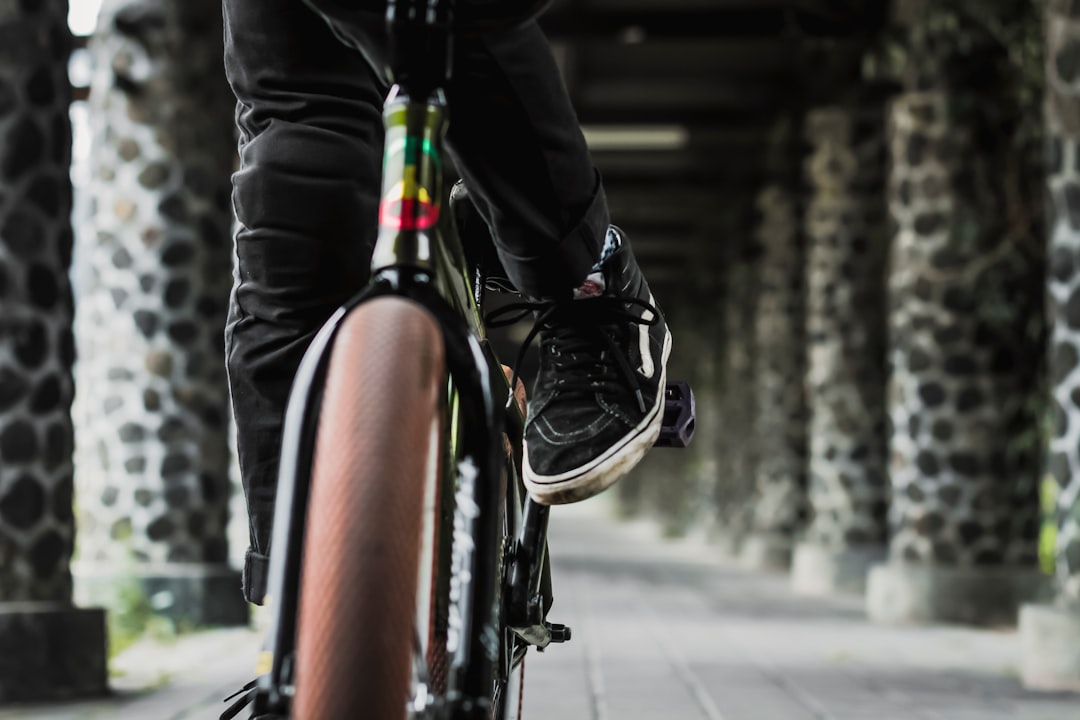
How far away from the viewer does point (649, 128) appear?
14.4m

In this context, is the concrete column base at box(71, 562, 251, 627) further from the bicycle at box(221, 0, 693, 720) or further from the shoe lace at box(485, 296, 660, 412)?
the bicycle at box(221, 0, 693, 720)

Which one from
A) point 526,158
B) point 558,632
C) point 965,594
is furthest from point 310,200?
point 965,594

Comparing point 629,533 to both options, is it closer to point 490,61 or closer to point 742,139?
point 742,139

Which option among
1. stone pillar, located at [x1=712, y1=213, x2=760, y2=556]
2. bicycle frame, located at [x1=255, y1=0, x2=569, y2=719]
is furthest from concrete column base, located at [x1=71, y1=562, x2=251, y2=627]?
stone pillar, located at [x1=712, y1=213, x2=760, y2=556]

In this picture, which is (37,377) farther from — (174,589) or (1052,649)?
(1052,649)

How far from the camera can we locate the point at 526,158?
5.32 feet

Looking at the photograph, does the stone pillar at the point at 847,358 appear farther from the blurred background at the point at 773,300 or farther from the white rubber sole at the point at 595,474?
the white rubber sole at the point at 595,474

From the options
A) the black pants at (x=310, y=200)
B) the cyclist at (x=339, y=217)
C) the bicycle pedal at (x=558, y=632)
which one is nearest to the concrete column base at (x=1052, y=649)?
the bicycle pedal at (x=558, y=632)

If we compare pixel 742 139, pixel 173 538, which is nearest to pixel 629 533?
pixel 742 139

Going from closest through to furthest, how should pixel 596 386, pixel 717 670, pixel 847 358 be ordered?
pixel 596 386 < pixel 717 670 < pixel 847 358

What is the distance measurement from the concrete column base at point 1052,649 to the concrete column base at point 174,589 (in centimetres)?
322

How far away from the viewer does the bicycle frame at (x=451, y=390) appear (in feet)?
4.05

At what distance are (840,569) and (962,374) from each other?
9.10 feet

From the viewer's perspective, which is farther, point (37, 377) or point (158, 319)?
point (158, 319)
